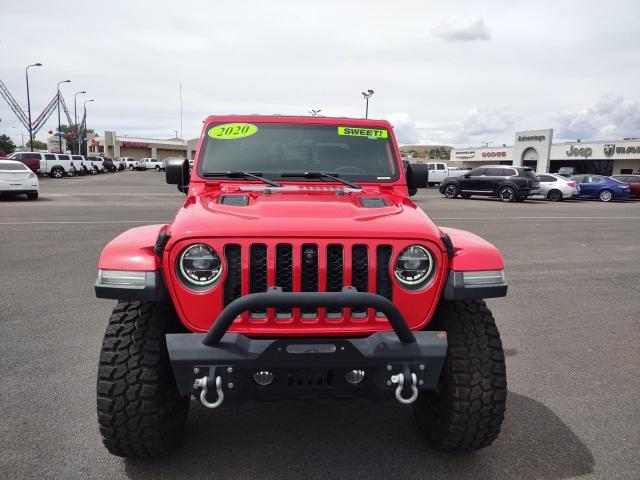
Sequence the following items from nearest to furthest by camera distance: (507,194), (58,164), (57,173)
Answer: (507,194)
(58,164)
(57,173)

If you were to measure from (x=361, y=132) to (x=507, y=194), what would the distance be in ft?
69.2

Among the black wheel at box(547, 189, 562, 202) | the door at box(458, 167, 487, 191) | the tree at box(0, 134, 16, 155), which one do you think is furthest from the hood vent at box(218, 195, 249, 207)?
the tree at box(0, 134, 16, 155)

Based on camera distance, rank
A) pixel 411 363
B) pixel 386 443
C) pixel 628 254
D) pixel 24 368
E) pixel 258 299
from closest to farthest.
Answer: pixel 258 299 < pixel 411 363 < pixel 386 443 < pixel 24 368 < pixel 628 254

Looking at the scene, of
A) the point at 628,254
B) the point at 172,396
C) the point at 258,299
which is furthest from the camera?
the point at 628,254

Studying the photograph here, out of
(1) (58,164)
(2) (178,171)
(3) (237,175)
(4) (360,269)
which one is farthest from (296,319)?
(1) (58,164)

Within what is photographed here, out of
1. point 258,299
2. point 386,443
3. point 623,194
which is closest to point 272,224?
point 258,299

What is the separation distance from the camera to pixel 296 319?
251 cm

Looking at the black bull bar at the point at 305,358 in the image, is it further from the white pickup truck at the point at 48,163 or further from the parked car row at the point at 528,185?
the white pickup truck at the point at 48,163

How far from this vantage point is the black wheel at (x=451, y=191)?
25.0m

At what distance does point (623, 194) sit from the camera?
84.6 feet

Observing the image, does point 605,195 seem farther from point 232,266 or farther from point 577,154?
point 577,154

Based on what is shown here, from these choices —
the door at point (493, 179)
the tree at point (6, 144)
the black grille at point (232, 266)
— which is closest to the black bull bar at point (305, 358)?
the black grille at point (232, 266)

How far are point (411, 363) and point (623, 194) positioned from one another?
27602 millimetres

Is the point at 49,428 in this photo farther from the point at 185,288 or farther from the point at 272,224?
the point at 272,224
